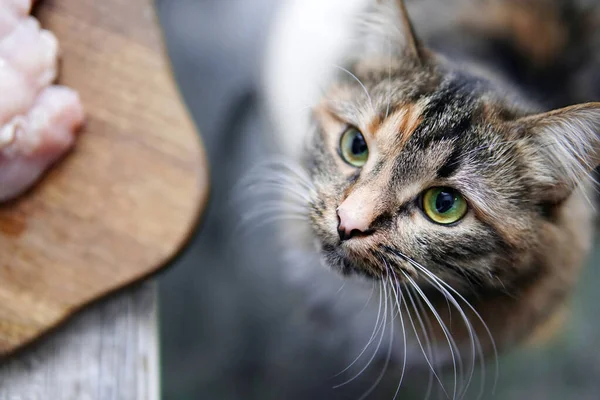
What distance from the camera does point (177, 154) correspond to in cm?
79

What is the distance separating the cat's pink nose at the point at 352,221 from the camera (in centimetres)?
60

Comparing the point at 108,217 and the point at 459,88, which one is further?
the point at 108,217

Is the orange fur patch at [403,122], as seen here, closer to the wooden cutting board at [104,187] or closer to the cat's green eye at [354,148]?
the cat's green eye at [354,148]

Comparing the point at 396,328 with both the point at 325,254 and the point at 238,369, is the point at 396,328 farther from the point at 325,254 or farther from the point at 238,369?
the point at 238,369

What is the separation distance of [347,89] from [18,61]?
0.49m

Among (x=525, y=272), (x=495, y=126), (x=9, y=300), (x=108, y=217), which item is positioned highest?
(x=495, y=126)

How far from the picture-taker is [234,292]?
1271 mm

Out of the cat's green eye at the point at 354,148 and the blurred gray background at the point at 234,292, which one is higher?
the cat's green eye at the point at 354,148

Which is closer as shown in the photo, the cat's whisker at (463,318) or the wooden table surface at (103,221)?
the cat's whisker at (463,318)

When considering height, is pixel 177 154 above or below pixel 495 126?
below

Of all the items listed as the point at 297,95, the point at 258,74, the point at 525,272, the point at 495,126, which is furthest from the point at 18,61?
the point at 525,272

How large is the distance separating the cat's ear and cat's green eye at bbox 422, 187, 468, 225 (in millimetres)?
94

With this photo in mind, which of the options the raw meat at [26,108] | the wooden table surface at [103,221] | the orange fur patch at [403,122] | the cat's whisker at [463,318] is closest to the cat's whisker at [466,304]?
the cat's whisker at [463,318]

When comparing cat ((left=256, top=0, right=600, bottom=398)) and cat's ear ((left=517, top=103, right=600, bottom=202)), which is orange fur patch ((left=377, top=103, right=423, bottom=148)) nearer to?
cat ((left=256, top=0, right=600, bottom=398))
